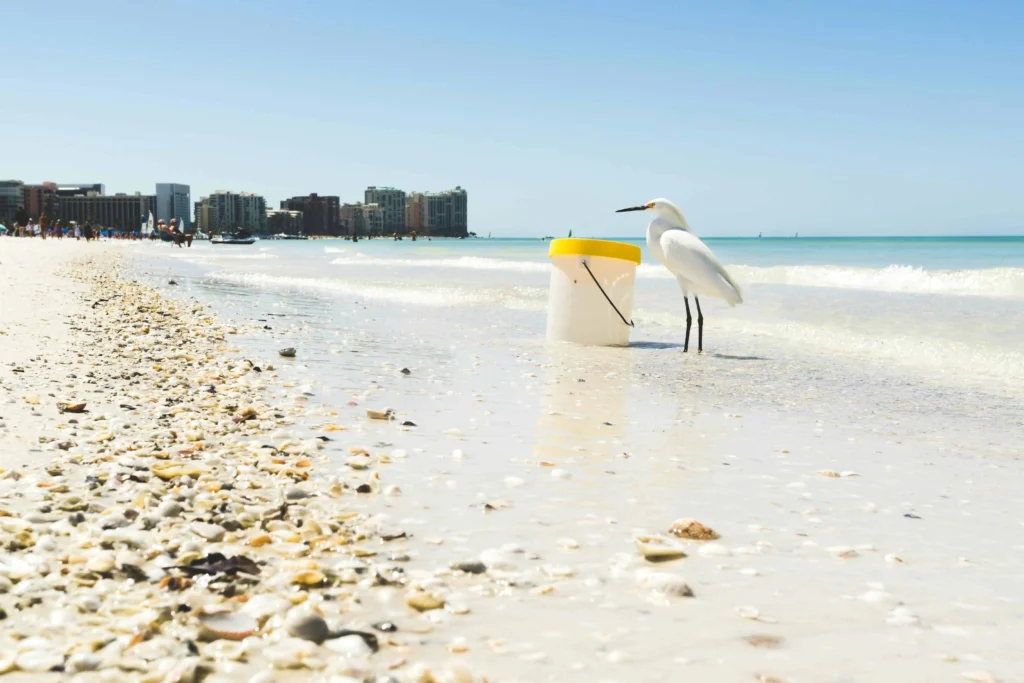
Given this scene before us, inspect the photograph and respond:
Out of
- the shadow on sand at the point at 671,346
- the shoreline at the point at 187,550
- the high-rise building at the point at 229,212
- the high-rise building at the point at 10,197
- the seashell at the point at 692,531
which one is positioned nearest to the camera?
the shoreline at the point at 187,550

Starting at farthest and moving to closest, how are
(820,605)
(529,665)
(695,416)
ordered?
(695,416) → (820,605) → (529,665)

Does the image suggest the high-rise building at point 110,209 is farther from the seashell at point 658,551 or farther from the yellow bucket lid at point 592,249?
the seashell at point 658,551

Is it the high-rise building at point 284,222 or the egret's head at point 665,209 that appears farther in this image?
the high-rise building at point 284,222

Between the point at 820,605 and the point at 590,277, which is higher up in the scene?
the point at 590,277

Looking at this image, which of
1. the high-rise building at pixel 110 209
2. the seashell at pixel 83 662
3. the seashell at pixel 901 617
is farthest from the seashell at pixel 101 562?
the high-rise building at pixel 110 209

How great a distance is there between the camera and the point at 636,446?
446cm

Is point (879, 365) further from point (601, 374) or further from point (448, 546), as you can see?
point (448, 546)

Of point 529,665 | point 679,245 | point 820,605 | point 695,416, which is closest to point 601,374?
point 695,416

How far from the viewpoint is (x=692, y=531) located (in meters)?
2.98

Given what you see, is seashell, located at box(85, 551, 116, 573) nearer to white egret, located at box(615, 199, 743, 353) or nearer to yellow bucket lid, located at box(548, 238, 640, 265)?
yellow bucket lid, located at box(548, 238, 640, 265)

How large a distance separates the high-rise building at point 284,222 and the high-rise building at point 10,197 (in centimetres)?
5271

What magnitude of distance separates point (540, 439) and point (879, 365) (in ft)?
16.8

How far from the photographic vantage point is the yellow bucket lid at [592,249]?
9.20 m

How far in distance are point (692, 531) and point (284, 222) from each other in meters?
201
